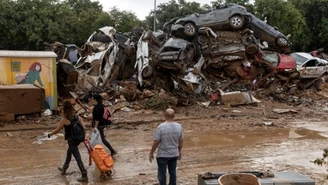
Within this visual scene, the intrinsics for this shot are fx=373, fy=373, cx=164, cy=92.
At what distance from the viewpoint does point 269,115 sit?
536 inches

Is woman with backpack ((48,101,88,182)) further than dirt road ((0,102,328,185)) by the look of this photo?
No

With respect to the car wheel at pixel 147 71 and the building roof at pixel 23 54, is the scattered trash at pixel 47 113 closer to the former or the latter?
the building roof at pixel 23 54

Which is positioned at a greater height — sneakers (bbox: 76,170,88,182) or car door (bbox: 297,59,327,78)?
car door (bbox: 297,59,327,78)

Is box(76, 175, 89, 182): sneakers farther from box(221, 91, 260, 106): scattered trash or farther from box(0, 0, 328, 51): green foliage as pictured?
box(0, 0, 328, 51): green foliage

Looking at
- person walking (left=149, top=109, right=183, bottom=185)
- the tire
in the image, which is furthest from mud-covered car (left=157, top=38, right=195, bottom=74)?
person walking (left=149, top=109, right=183, bottom=185)

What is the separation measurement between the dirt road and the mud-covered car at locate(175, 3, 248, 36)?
4814 mm

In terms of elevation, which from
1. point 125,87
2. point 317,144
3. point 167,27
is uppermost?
point 167,27

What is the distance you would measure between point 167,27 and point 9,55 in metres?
9.23

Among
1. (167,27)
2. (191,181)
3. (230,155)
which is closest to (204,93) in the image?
(167,27)

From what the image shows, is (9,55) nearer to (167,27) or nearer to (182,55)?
(182,55)

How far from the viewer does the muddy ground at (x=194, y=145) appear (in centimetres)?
708

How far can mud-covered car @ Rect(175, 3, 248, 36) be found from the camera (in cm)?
1712

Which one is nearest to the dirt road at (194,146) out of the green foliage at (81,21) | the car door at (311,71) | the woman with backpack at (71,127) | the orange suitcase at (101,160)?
the orange suitcase at (101,160)

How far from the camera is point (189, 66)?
1585 centimetres
